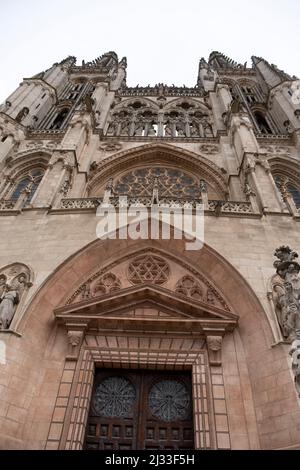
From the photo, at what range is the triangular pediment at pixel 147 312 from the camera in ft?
25.5

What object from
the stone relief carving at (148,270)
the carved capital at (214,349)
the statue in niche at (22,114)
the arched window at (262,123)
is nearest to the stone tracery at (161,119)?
the arched window at (262,123)

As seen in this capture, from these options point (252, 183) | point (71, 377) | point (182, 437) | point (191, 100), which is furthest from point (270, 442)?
point (191, 100)

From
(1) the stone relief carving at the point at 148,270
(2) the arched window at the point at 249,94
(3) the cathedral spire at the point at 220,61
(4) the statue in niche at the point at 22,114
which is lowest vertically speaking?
(1) the stone relief carving at the point at 148,270

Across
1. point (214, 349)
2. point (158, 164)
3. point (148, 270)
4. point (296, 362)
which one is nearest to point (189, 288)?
point (148, 270)

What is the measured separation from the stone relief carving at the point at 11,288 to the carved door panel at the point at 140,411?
2.48m

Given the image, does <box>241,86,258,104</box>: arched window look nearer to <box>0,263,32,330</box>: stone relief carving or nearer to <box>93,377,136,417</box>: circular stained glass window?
<box>0,263,32,330</box>: stone relief carving

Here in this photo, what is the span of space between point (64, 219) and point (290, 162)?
11283 millimetres

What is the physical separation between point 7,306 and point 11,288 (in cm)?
61

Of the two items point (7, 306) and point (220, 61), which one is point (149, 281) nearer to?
point (7, 306)

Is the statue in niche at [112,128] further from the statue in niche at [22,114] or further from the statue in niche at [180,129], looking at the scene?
the statue in niche at [22,114]

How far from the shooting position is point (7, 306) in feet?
23.3

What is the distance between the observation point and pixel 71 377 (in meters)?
7.10

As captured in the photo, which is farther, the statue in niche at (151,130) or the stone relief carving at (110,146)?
the statue in niche at (151,130)
